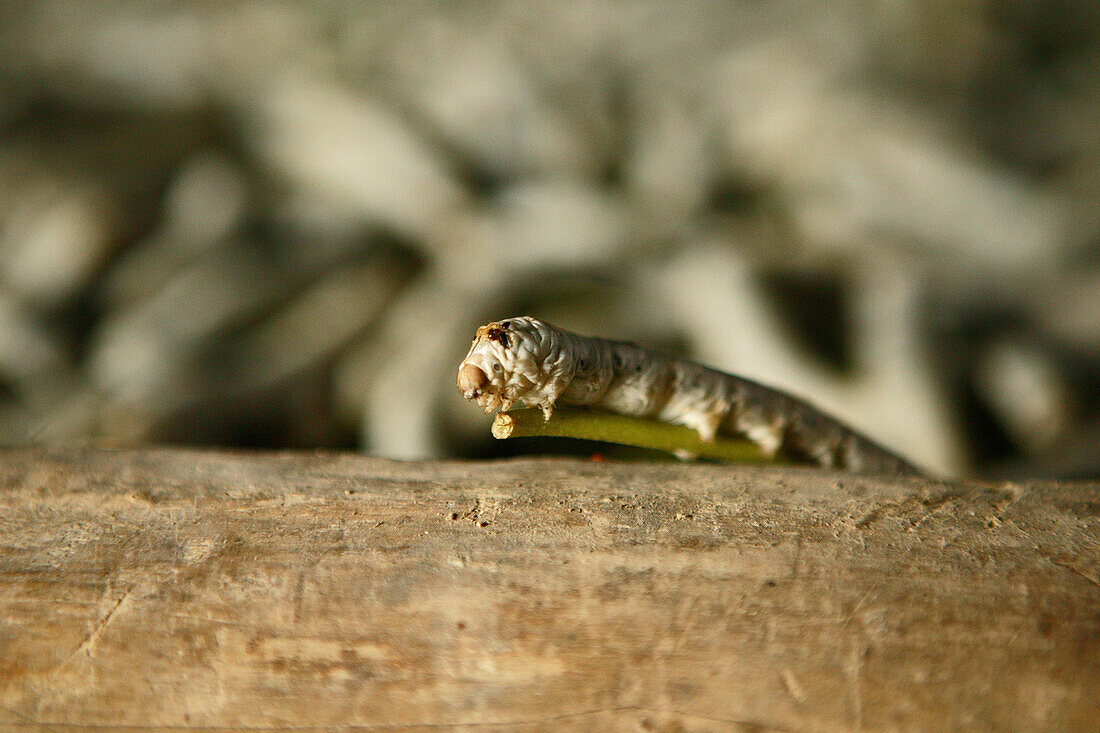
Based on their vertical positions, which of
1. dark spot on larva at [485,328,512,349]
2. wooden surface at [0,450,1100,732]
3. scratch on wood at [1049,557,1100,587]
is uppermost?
dark spot on larva at [485,328,512,349]

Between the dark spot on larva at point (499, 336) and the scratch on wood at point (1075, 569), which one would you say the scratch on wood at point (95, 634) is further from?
the scratch on wood at point (1075, 569)

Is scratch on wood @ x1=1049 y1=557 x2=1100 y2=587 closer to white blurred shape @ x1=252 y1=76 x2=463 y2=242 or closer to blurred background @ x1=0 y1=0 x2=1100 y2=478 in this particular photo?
blurred background @ x1=0 y1=0 x2=1100 y2=478

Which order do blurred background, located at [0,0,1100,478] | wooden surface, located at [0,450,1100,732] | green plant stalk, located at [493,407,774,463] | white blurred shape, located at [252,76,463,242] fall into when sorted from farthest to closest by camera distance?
white blurred shape, located at [252,76,463,242]
blurred background, located at [0,0,1100,478]
green plant stalk, located at [493,407,774,463]
wooden surface, located at [0,450,1100,732]

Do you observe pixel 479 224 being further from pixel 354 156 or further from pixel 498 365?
pixel 498 365

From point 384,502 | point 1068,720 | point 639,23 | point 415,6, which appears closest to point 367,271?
point 415,6

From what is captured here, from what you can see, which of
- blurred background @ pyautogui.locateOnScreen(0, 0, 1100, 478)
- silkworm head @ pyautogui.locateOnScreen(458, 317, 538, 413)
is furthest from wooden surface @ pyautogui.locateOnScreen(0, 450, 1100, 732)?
blurred background @ pyautogui.locateOnScreen(0, 0, 1100, 478)

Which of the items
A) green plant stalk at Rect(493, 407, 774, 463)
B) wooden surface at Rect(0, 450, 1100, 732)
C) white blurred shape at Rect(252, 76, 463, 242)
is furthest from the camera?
white blurred shape at Rect(252, 76, 463, 242)

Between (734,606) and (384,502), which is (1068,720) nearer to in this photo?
(734,606)

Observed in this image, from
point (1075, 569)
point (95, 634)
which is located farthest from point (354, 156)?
point (1075, 569)
